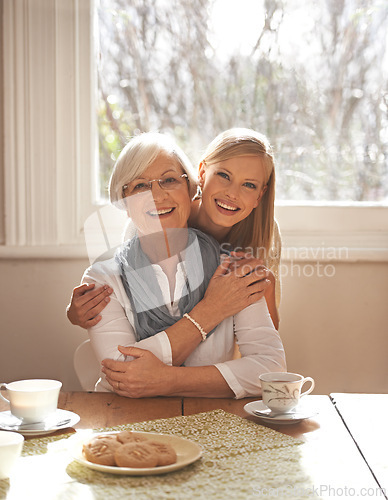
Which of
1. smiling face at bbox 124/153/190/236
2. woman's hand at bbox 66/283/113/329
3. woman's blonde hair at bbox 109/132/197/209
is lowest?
woman's hand at bbox 66/283/113/329

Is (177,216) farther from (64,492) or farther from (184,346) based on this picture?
(64,492)

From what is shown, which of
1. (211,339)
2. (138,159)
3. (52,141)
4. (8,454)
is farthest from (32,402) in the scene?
(52,141)

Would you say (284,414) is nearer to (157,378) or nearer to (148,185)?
(157,378)

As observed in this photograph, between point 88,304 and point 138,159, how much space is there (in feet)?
1.23

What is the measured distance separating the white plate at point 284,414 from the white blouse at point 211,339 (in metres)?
0.13

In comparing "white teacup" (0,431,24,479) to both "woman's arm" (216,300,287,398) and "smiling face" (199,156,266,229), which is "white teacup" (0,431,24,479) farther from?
"smiling face" (199,156,266,229)

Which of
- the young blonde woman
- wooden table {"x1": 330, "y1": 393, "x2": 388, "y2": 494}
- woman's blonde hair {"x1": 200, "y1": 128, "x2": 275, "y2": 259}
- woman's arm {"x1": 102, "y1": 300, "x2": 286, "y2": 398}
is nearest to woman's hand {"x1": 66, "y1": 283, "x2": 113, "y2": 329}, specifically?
the young blonde woman

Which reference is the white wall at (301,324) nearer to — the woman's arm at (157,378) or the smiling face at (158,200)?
the smiling face at (158,200)

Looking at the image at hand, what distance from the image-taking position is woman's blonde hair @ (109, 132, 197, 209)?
1.58 meters

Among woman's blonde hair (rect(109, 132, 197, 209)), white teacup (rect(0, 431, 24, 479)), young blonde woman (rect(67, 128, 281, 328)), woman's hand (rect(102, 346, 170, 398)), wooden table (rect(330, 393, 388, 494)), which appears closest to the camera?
white teacup (rect(0, 431, 24, 479))

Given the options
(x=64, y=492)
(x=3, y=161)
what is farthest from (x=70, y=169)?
(x=64, y=492)

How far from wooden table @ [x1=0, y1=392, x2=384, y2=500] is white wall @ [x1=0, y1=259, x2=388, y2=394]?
2.91ft

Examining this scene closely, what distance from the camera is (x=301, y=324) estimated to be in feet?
7.41

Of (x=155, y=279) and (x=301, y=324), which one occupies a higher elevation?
(x=155, y=279)
